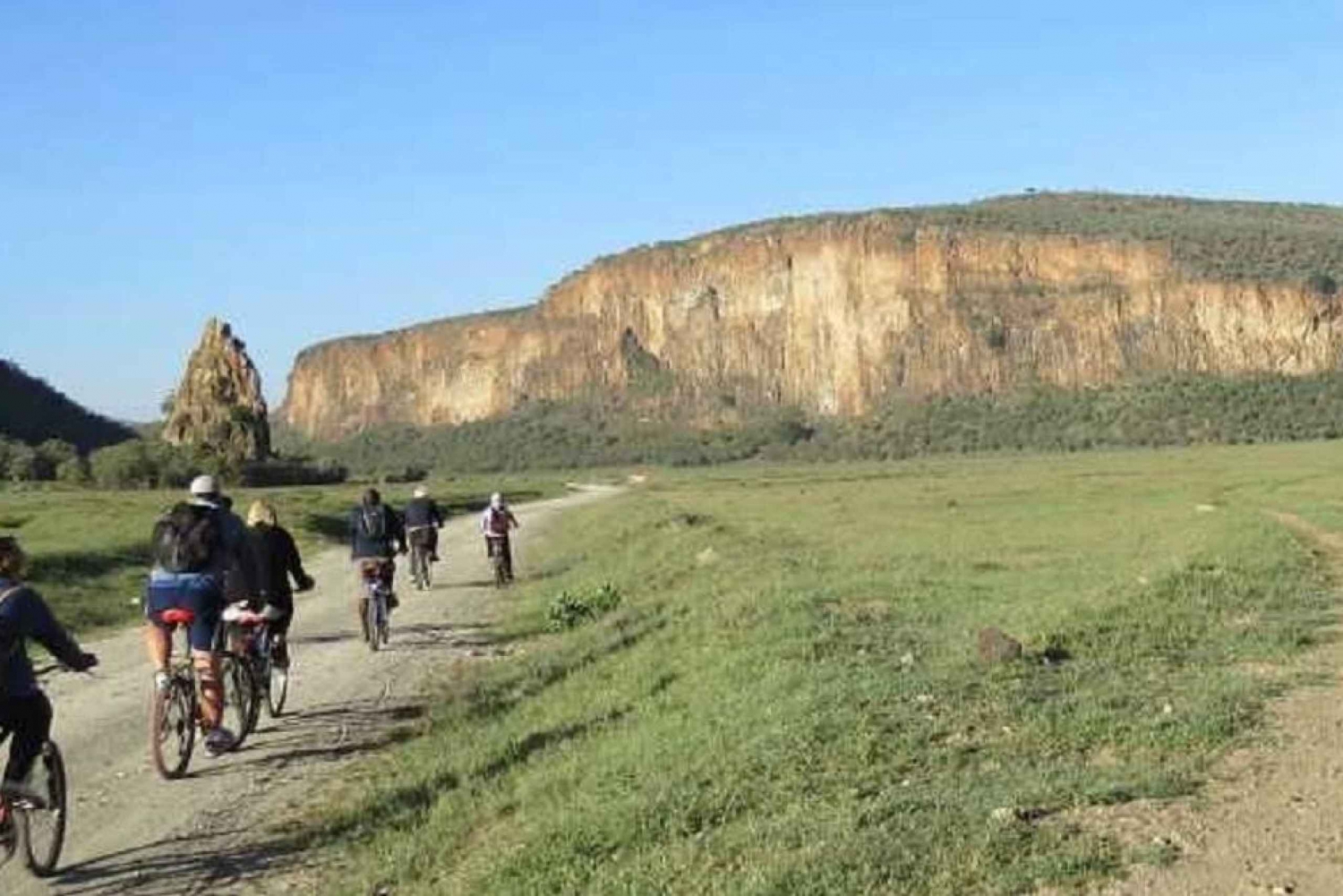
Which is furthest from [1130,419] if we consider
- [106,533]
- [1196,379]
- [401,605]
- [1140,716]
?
[1140,716]

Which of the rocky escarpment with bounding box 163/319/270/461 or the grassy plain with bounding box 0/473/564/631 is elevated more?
the rocky escarpment with bounding box 163/319/270/461

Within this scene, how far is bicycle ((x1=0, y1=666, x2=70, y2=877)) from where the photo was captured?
26.2 ft

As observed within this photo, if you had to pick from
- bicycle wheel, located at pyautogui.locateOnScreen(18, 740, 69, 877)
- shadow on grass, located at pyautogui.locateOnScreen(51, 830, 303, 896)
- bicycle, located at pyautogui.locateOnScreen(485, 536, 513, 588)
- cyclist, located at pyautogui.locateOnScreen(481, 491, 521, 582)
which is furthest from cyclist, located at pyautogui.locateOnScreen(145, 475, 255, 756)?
bicycle, located at pyautogui.locateOnScreen(485, 536, 513, 588)

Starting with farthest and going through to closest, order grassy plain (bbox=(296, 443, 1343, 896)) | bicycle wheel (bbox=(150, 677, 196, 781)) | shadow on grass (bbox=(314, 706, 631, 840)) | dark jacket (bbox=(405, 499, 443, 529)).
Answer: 1. dark jacket (bbox=(405, 499, 443, 529))
2. bicycle wheel (bbox=(150, 677, 196, 781))
3. shadow on grass (bbox=(314, 706, 631, 840))
4. grassy plain (bbox=(296, 443, 1343, 896))

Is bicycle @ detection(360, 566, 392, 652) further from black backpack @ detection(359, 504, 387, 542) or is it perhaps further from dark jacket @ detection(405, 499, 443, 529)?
dark jacket @ detection(405, 499, 443, 529)

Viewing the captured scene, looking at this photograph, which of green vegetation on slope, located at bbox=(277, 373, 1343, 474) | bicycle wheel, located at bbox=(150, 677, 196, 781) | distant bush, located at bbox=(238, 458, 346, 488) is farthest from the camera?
green vegetation on slope, located at bbox=(277, 373, 1343, 474)

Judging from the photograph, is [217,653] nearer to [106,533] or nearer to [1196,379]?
[106,533]

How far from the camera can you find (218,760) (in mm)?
11141

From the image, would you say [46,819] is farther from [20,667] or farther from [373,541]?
[373,541]

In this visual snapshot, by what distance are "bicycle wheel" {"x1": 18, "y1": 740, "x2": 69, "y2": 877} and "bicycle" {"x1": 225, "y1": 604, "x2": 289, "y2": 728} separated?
3.35 metres

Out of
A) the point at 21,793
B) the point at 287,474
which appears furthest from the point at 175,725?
the point at 287,474

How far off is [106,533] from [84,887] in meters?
33.0

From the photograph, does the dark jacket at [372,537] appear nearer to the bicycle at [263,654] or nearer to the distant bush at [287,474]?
the bicycle at [263,654]

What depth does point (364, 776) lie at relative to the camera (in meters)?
10.4
